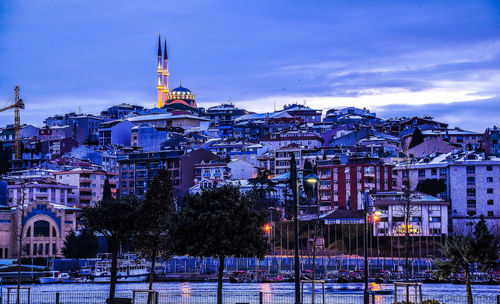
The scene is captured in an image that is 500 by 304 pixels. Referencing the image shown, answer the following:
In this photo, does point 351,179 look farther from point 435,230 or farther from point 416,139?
point 416,139

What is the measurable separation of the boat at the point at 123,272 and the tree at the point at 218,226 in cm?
4068

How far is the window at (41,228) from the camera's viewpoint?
8056 centimetres

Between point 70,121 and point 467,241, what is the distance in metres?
162

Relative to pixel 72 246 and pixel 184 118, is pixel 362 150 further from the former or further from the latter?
pixel 184 118

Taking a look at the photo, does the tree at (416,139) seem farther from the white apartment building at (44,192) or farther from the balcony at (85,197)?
the white apartment building at (44,192)

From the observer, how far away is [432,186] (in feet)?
290

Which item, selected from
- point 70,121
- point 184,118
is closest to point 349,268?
point 184,118

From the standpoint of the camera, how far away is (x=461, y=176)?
8844cm

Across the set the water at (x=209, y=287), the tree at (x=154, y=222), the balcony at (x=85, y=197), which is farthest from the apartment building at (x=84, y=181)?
the tree at (x=154, y=222)

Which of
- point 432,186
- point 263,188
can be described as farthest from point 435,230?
point 263,188

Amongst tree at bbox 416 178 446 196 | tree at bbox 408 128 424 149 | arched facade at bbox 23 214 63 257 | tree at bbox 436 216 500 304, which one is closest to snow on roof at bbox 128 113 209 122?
tree at bbox 408 128 424 149

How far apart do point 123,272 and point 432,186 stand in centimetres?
3535

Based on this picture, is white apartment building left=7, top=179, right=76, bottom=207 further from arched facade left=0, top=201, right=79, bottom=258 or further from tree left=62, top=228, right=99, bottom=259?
tree left=62, top=228, right=99, bottom=259

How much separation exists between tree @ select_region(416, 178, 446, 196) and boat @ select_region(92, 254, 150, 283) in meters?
31.7
